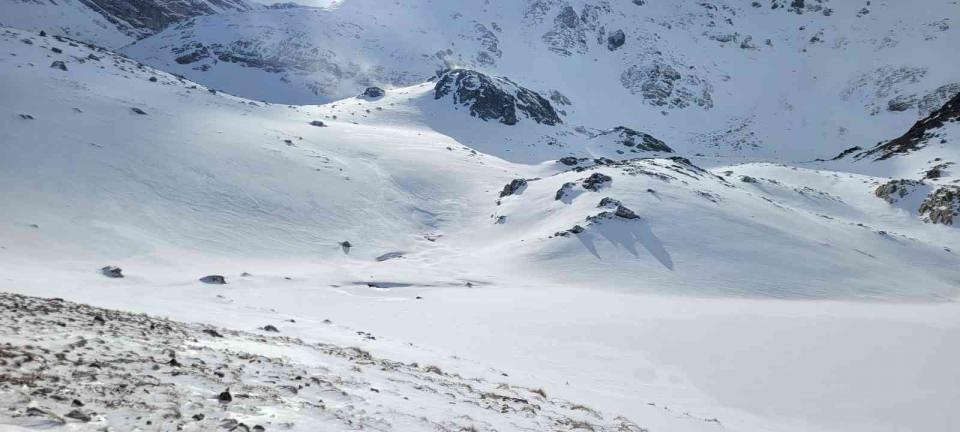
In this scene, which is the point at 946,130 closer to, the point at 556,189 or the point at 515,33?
the point at 556,189

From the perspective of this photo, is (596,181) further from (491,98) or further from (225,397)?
(491,98)

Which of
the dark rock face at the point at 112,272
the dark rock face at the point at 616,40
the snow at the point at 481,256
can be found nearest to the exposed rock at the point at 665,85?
the dark rock face at the point at 616,40

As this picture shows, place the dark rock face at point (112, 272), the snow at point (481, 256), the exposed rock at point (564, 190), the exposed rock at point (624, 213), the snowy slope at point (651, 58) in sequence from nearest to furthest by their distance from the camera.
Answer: the snow at point (481, 256), the dark rock face at point (112, 272), the exposed rock at point (624, 213), the exposed rock at point (564, 190), the snowy slope at point (651, 58)

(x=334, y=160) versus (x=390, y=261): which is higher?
(x=334, y=160)

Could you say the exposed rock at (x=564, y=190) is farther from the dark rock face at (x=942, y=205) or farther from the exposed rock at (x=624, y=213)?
the dark rock face at (x=942, y=205)

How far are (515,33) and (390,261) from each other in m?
93.1

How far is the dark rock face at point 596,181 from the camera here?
3484cm

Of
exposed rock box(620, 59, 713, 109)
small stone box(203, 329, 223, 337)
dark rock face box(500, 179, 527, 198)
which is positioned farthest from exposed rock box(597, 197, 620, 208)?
exposed rock box(620, 59, 713, 109)

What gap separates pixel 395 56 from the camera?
93.8 metres

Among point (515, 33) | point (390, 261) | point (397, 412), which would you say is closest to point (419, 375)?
point (397, 412)

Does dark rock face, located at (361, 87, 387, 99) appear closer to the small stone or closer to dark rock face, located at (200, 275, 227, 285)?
dark rock face, located at (200, 275, 227, 285)

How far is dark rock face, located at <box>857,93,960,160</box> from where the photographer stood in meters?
57.8

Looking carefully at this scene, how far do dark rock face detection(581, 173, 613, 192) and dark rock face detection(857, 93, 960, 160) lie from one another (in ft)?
137

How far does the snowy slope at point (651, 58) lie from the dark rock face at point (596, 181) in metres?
51.5
